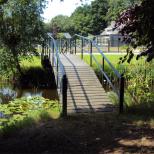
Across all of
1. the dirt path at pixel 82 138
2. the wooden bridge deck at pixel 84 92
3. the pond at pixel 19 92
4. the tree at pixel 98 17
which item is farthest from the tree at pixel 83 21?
the dirt path at pixel 82 138

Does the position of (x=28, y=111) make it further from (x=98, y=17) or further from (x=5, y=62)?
(x=98, y=17)

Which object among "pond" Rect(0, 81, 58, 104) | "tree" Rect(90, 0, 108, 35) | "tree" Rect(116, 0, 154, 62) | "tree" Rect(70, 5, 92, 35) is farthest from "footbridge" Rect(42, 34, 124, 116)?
"tree" Rect(90, 0, 108, 35)

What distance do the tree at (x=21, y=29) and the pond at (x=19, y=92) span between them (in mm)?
1871

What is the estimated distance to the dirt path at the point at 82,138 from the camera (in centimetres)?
682

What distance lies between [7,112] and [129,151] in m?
8.06

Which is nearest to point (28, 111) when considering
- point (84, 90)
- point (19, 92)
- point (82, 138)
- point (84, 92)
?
point (84, 92)

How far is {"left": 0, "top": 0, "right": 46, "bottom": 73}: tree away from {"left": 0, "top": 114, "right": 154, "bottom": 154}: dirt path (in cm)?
1949

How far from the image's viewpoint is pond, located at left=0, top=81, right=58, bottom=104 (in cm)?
2338

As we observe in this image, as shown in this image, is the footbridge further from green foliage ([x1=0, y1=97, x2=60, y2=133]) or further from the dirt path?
the dirt path

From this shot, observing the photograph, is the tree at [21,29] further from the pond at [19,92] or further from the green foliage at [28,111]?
the green foliage at [28,111]

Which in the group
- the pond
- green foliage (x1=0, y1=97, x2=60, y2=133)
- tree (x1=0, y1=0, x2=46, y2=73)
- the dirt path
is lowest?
the pond

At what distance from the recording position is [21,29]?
91.8 ft

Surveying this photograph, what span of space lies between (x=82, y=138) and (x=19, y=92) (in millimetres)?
18574

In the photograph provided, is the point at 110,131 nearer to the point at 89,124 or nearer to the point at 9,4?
the point at 89,124
